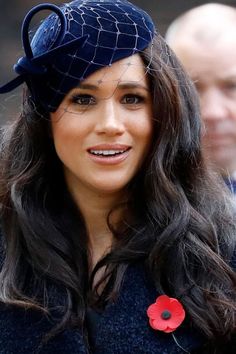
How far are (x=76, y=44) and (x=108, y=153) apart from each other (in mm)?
300

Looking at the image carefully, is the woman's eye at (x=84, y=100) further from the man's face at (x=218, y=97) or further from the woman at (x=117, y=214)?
the man's face at (x=218, y=97)

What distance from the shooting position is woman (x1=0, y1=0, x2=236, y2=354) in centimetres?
235

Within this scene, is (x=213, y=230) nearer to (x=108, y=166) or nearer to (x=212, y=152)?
(x=108, y=166)

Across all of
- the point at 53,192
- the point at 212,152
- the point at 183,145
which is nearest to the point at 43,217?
the point at 53,192

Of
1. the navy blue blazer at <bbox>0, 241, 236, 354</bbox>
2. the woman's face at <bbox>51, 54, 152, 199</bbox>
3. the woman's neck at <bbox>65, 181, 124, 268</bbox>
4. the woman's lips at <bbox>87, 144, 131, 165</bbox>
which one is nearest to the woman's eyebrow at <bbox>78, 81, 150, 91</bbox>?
the woman's face at <bbox>51, 54, 152, 199</bbox>

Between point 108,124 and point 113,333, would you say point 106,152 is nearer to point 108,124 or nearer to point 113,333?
point 108,124

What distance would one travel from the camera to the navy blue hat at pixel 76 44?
92.8 inches

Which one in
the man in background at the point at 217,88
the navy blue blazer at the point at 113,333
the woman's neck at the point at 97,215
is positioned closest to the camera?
the navy blue blazer at the point at 113,333

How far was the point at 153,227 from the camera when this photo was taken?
245 centimetres

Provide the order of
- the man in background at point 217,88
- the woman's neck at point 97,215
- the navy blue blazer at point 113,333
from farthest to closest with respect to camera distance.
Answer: the man in background at point 217,88 < the woman's neck at point 97,215 < the navy blue blazer at point 113,333

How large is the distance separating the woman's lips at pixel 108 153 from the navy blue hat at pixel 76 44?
168mm

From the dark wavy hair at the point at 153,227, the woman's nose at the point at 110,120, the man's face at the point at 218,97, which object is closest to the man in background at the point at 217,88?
the man's face at the point at 218,97

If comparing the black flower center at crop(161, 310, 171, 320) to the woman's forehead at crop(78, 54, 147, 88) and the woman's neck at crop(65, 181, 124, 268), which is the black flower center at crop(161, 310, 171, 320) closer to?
the woman's neck at crop(65, 181, 124, 268)

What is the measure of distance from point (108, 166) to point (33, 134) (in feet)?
0.98
